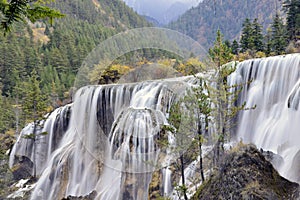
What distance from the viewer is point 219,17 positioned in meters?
133

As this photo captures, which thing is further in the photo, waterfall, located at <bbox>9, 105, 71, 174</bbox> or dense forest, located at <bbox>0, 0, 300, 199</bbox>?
waterfall, located at <bbox>9, 105, 71, 174</bbox>

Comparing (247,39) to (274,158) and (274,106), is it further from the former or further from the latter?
(274,158)


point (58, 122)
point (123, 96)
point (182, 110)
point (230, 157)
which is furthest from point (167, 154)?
point (58, 122)

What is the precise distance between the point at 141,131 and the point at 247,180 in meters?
4.30

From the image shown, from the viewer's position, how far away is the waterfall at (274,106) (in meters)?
11.3

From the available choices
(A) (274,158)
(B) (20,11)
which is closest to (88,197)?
(A) (274,158)

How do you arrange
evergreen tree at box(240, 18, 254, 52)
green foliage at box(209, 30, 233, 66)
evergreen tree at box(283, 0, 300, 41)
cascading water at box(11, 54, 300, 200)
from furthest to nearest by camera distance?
evergreen tree at box(240, 18, 254, 52)
evergreen tree at box(283, 0, 300, 41)
cascading water at box(11, 54, 300, 200)
green foliage at box(209, 30, 233, 66)

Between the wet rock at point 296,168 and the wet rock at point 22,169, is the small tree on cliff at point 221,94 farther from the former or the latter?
the wet rock at point 22,169

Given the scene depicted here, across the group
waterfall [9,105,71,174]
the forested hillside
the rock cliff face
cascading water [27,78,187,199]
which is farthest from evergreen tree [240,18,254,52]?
the rock cliff face

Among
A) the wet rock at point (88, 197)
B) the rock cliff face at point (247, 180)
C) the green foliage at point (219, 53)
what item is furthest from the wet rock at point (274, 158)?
the wet rock at point (88, 197)

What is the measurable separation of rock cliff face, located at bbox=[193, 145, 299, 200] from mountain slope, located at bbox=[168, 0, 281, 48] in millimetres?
113279

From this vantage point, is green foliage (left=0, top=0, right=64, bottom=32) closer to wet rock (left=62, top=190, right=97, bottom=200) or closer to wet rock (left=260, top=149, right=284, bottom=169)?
wet rock (left=260, top=149, right=284, bottom=169)

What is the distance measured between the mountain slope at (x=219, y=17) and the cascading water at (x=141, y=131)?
10363 centimetres

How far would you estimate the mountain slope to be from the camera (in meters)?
122
